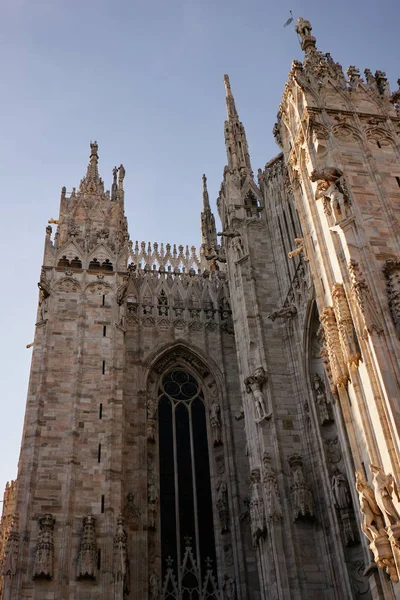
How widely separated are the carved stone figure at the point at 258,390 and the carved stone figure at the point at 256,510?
5.00ft

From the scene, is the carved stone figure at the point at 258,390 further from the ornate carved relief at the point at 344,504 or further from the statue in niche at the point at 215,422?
the ornate carved relief at the point at 344,504

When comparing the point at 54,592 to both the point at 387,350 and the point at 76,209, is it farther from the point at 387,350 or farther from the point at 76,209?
the point at 76,209

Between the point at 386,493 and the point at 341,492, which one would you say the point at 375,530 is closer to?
the point at 386,493

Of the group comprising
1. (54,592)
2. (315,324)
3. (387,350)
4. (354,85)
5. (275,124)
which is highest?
(275,124)

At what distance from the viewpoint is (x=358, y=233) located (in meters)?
13.5

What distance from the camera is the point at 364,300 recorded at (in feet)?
39.9

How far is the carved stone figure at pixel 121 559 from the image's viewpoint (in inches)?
681

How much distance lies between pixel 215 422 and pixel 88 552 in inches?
264

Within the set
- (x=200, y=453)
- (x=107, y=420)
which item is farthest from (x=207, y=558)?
(x=107, y=420)

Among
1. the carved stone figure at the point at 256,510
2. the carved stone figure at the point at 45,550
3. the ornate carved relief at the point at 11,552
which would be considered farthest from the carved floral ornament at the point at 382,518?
the ornate carved relief at the point at 11,552

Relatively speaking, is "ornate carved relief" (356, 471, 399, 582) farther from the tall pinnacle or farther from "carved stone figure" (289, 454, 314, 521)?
the tall pinnacle

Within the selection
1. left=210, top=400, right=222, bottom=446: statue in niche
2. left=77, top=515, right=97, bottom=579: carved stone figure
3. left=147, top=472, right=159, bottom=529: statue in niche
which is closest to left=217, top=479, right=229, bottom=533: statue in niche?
left=210, top=400, right=222, bottom=446: statue in niche

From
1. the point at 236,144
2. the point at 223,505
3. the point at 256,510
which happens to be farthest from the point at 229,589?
the point at 236,144

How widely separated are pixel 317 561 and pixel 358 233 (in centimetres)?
804
